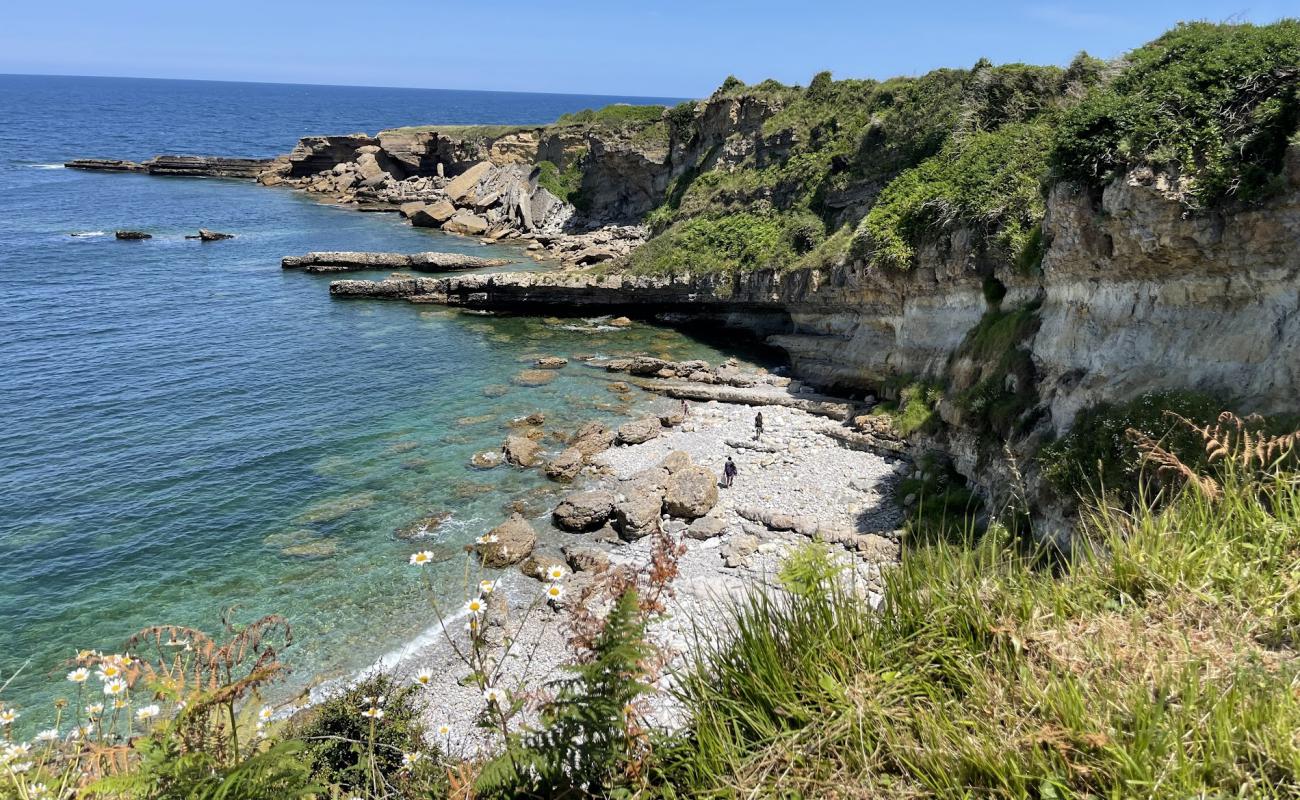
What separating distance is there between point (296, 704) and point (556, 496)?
38.4ft

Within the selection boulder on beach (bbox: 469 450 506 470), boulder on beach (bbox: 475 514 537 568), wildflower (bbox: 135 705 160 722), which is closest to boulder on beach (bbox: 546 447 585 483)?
boulder on beach (bbox: 469 450 506 470)

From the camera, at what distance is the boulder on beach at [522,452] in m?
27.1

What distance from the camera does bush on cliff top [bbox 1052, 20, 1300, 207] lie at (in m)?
13.9

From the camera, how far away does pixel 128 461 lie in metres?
26.4

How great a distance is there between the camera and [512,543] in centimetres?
2131

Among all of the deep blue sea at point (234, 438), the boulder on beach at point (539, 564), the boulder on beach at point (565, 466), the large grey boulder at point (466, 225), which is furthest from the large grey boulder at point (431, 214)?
the boulder on beach at point (539, 564)

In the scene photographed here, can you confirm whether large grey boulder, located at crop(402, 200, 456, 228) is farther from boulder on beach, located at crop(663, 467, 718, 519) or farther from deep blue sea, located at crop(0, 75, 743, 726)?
boulder on beach, located at crop(663, 467, 718, 519)

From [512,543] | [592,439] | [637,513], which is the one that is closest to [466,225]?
[592,439]

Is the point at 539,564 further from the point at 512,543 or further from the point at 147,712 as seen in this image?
the point at 147,712

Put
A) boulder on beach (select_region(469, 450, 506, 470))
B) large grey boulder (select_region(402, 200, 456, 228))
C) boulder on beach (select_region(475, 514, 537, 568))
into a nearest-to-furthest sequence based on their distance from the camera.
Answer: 1. boulder on beach (select_region(475, 514, 537, 568))
2. boulder on beach (select_region(469, 450, 506, 470))
3. large grey boulder (select_region(402, 200, 456, 228))

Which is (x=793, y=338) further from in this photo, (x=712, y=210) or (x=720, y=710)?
(x=720, y=710)

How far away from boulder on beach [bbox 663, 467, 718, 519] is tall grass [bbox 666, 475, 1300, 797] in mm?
17281

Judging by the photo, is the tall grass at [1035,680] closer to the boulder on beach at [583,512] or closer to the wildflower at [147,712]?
the wildflower at [147,712]

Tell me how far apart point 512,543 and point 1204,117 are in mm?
19720
